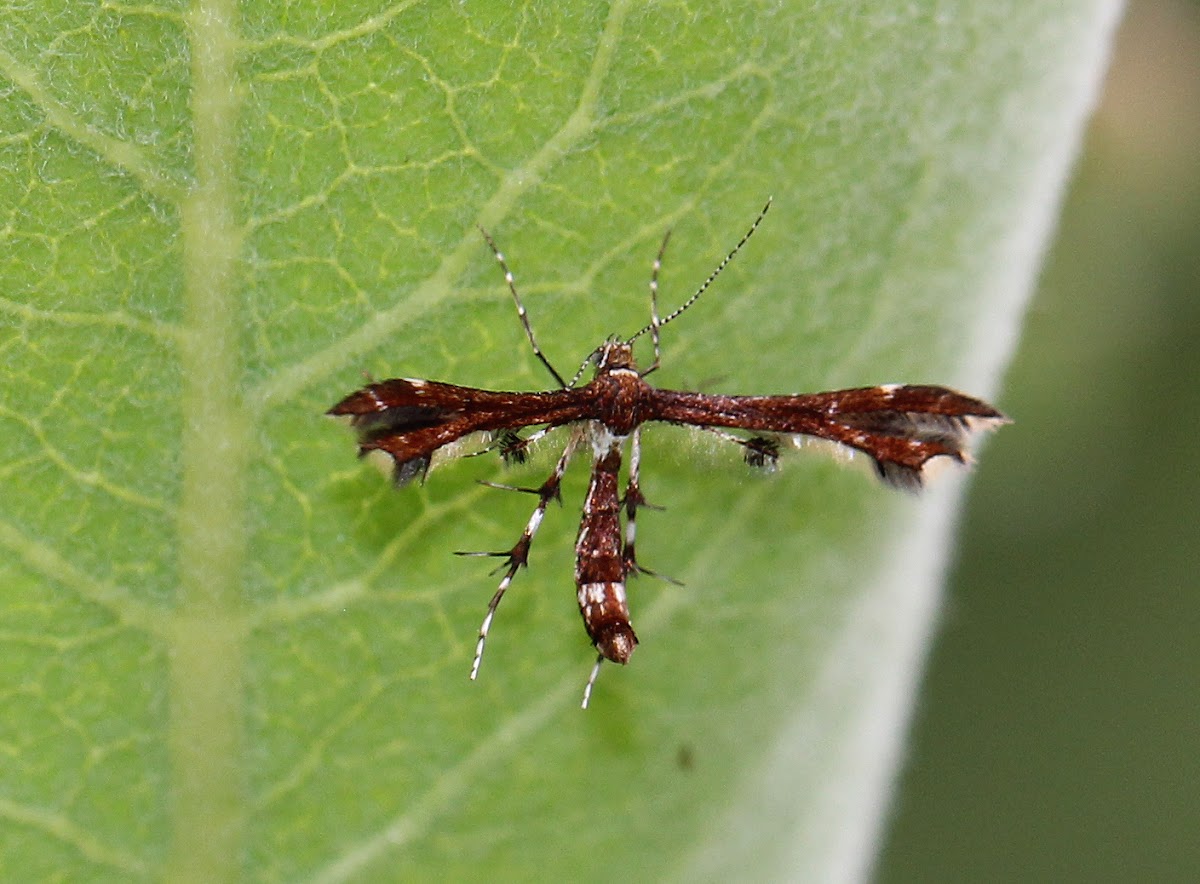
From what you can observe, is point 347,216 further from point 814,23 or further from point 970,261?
point 970,261

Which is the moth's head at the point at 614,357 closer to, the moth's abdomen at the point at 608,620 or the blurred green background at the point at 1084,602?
the moth's abdomen at the point at 608,620

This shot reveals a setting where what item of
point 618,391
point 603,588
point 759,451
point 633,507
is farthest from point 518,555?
point 759,451

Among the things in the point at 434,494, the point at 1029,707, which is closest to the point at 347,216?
the point at 434,494

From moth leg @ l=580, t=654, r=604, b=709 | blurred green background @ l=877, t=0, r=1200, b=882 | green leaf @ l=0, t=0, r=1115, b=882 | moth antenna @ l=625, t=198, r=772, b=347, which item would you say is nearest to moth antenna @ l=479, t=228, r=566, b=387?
green leaf @ l=0, t=0, r=1115, b=882

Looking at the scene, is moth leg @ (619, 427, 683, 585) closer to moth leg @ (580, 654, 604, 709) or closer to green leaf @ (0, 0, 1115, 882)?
green leaf @ (0, 0, 1115, 882)

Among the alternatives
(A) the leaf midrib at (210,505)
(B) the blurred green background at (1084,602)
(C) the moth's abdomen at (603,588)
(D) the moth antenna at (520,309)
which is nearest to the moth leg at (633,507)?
(C) the moth's abdomen at (603,588)

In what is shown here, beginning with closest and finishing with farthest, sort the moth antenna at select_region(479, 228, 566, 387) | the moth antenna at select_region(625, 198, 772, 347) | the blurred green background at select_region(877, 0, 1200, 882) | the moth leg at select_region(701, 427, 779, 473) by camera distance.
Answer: the moth antenna at select_region(479, 228, 566, 387), the moth antenna at select_region(625, 198, 772, 347), the moth leg at select_region(701, 427, 779, 473), the blurred green background at select_region(877, 0, 1200, 882)

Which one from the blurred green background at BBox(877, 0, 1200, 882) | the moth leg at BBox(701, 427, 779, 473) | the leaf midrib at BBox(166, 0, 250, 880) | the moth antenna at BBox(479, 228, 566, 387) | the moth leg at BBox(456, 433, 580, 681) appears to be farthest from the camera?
the blurred green background at BBox(877, 0, 1200, 882)

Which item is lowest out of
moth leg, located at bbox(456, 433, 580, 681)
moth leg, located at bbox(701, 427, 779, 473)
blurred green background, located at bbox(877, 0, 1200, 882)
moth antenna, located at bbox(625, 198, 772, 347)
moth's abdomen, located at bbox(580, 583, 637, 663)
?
moth's abdomen, located at bbox(580, 583, 637, 663)
